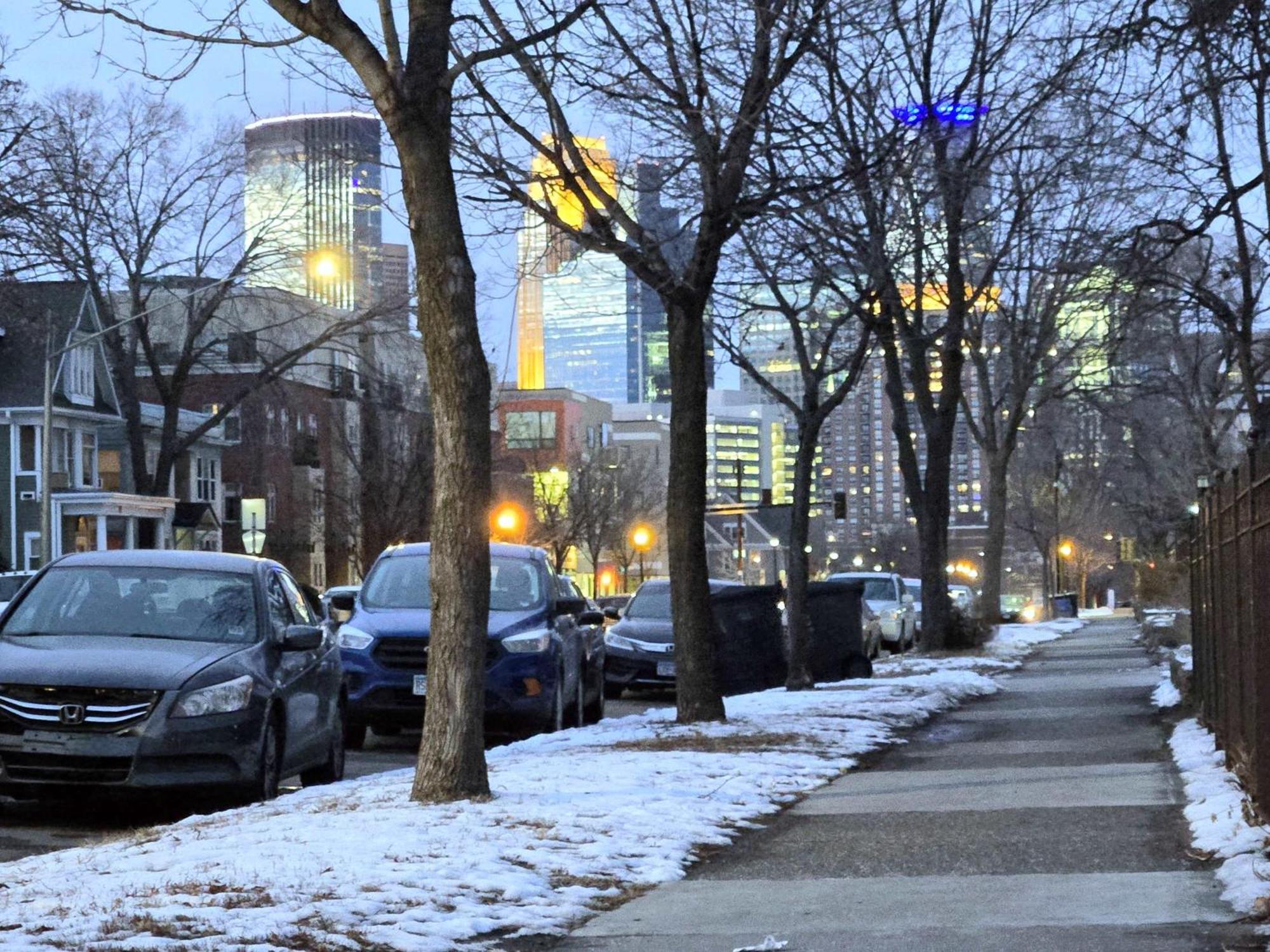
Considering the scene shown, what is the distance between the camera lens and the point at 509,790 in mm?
11469

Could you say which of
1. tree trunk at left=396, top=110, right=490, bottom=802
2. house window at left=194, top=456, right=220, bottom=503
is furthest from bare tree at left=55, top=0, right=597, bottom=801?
house window at left=194, top=456, right=220, bottom=503

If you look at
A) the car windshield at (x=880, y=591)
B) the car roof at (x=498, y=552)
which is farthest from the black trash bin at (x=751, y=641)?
the car windshield at (x=880, y=591)

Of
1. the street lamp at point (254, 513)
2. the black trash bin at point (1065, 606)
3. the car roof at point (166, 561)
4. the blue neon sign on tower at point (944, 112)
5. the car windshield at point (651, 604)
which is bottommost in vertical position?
the black trash bin at point (1065, 606)

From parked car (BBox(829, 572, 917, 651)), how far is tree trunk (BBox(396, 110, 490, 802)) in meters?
30.8

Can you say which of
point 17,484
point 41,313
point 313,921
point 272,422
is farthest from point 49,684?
point 272,422

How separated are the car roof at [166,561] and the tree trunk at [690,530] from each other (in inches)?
194

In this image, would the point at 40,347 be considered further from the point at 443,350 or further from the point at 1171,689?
the point at 443,350

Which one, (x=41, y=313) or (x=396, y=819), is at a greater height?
(x=41, y=313)

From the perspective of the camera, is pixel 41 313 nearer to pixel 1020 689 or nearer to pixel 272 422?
pixel 1020 689

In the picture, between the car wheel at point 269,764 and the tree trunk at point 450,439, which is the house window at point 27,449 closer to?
the car wheel at point 269,764

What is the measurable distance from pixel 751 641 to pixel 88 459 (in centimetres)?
4421

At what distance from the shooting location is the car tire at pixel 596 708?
1992cm

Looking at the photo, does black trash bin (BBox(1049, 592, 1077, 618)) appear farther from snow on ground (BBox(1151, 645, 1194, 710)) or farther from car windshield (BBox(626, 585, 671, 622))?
car windshield (BBox(626, 585, 671, 622))

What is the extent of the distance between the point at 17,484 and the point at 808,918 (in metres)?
55.2
